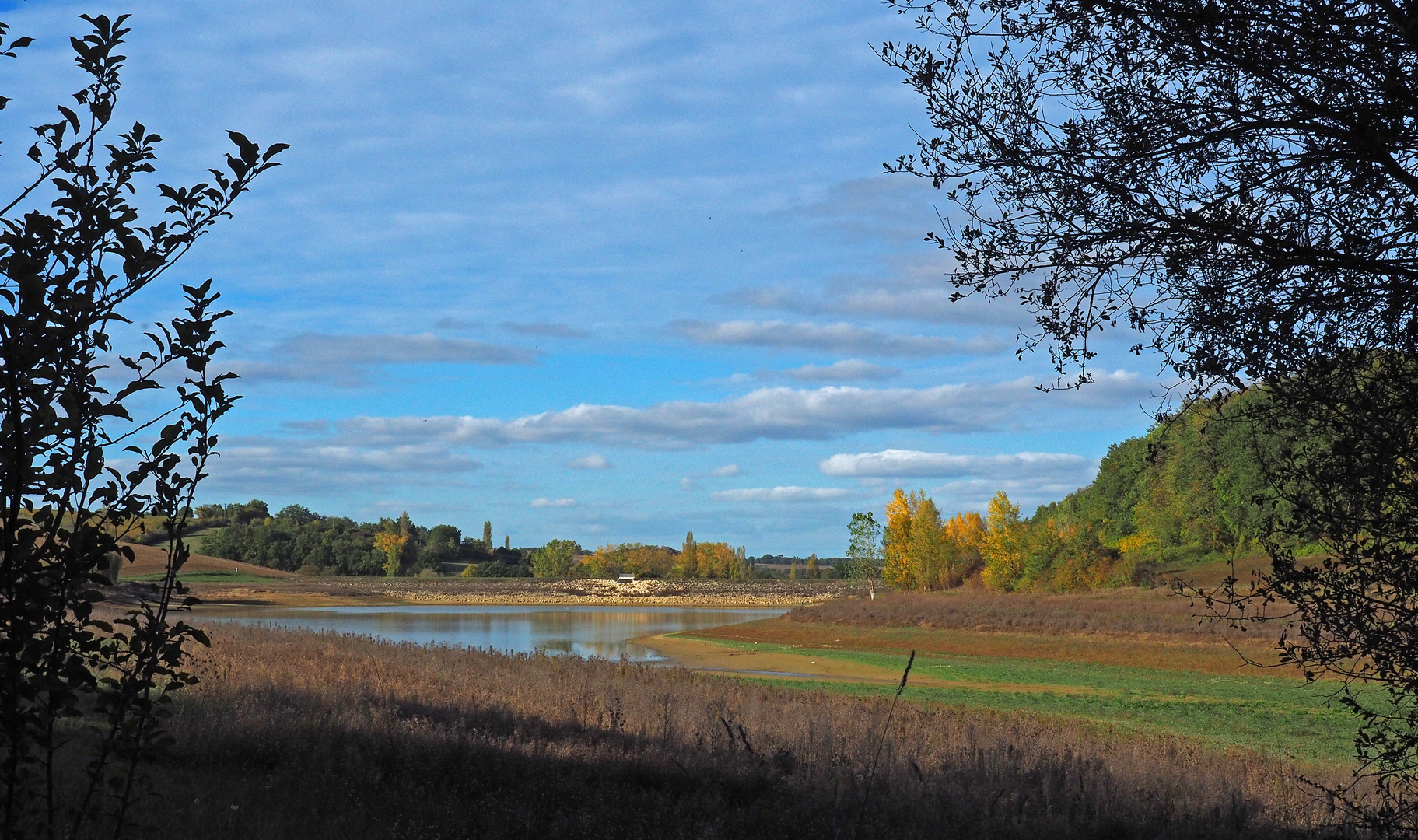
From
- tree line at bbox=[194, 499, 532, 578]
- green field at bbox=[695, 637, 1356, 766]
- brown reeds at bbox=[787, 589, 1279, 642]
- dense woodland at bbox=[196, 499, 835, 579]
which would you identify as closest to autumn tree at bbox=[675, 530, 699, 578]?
dense woodland at bbox=[196, 499, 835, 579]

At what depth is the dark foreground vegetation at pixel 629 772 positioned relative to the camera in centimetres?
834

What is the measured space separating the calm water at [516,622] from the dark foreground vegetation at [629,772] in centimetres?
1986

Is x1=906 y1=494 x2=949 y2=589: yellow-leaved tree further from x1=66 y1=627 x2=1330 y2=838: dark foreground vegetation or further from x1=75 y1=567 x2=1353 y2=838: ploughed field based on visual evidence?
x1=66 y1=627 x2=1330 y2=838: dark foreground vegetation

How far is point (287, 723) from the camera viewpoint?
11.1 meters

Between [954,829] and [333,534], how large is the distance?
16284cm

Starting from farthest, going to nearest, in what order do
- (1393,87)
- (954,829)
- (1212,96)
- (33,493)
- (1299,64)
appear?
(954,829)
(1212,96)
(1299,64)
(1393,87)
(33,493)

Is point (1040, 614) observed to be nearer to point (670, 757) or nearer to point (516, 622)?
point (516, 622)

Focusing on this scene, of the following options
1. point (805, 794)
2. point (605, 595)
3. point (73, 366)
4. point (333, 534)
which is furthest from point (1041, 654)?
point (333, 534)

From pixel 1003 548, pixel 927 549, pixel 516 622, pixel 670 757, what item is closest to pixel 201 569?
pixel 516 622

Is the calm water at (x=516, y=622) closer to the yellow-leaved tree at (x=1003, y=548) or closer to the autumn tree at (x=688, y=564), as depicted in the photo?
the yellow-leaved tree at (x=1003, y=548)

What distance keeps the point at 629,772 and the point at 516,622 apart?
62.1m

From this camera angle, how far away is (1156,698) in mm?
27672

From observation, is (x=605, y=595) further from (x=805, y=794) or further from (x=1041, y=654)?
(x=805, y=794)

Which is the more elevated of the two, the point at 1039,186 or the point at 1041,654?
the point at 1039,186
